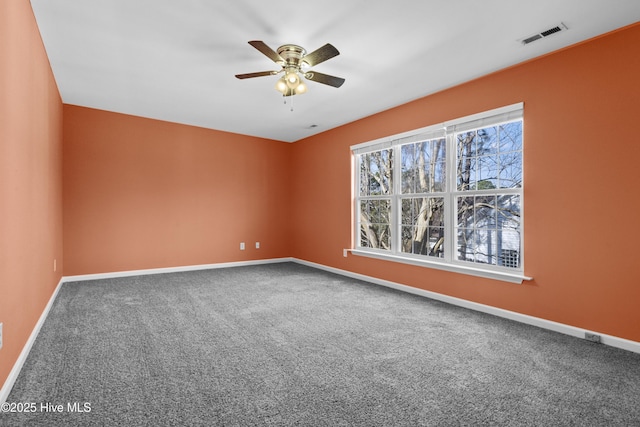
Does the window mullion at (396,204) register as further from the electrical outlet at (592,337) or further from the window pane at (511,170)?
the electrical outlet at (592,337)

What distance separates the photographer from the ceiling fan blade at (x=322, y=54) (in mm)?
2426

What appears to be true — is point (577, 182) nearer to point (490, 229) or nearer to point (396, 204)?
point (490, 229)

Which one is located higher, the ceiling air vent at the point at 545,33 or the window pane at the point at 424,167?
the ceiling air vent at the point at 545,33

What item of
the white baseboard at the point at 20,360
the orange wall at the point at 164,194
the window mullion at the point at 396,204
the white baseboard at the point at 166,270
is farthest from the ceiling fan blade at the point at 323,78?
the white baseboard at the point at 166,270

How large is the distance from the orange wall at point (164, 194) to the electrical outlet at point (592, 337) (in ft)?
16.6

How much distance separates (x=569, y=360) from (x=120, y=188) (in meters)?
5.80

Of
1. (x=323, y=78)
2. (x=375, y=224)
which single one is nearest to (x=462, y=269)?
(x=375, y=224)

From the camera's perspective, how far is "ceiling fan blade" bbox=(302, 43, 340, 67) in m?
2.43

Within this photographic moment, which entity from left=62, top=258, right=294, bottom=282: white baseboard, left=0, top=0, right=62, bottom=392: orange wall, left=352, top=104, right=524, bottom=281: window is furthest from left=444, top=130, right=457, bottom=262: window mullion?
left=0, top=0, right=62, bottom=392: orange wall

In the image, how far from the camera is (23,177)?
2.26 metres

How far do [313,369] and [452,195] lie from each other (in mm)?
2673

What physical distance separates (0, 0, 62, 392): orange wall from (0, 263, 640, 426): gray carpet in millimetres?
378

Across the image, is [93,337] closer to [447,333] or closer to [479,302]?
[447,333]

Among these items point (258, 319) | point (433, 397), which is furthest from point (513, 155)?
point (258, 319)
